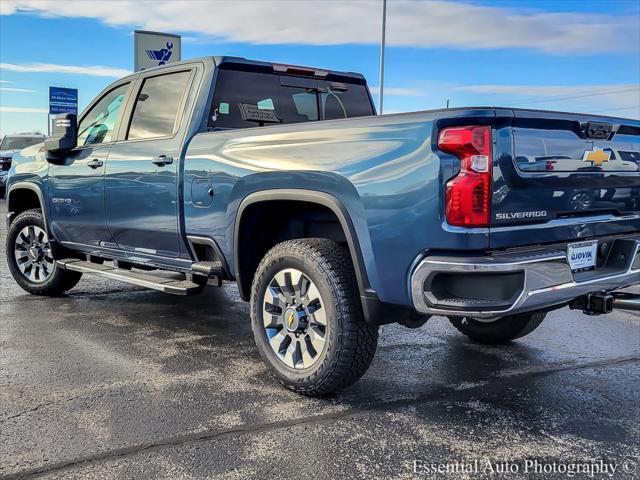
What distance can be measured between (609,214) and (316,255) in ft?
5.40

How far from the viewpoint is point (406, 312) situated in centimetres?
359

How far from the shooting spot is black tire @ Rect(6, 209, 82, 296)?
638cm

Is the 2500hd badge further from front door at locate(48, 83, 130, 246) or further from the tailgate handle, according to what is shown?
front door at locate(48, 83, 130, 246)

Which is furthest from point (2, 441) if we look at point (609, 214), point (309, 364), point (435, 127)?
point (609, 214)

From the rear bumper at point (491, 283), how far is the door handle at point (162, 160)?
2.17 meters

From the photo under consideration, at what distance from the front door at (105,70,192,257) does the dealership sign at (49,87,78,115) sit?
22.1 meters

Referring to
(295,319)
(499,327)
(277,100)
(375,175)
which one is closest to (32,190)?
(277,100)

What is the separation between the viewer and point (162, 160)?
15.3ft

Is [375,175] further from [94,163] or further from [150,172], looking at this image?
[94,163]

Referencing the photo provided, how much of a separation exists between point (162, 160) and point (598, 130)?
2.82 meters

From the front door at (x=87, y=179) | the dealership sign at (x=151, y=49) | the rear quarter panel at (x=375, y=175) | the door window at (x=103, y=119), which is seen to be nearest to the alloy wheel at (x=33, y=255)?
the front door at (x=87, y=179)

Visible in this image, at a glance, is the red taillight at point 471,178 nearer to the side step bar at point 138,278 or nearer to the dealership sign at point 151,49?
the side step bar at point 138,278

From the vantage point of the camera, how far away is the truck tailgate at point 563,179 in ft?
10.3

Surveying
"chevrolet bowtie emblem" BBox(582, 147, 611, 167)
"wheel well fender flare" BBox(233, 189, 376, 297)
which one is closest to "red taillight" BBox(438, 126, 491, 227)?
"wheel well fender flare" BBox(233, 189, 376, 297)
